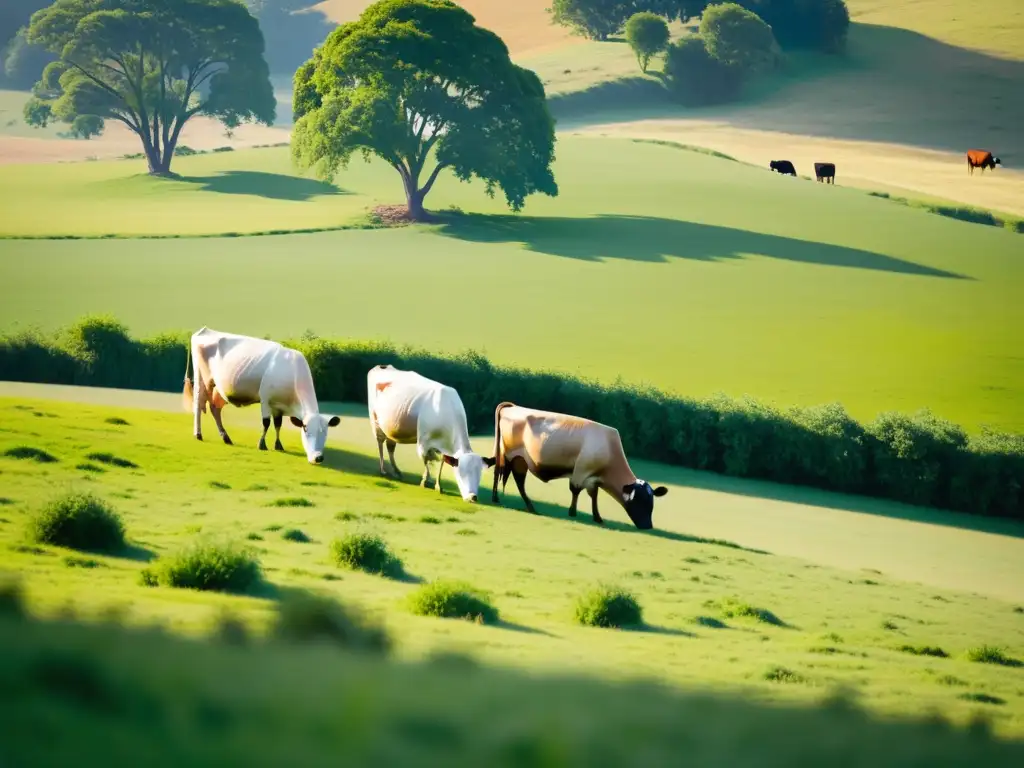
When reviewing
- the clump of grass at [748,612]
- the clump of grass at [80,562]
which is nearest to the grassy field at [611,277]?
the clump of grass at [748,612]

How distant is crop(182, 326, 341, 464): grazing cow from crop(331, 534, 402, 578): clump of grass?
8.15 metres

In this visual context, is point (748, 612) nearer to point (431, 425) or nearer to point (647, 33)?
point (431, 425)

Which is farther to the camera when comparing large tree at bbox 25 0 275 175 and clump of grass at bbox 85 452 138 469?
large tree at bbox 25 0 275 175

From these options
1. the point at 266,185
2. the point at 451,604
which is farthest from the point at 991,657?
the point at 266,185

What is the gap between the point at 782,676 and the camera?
1126 centimetres

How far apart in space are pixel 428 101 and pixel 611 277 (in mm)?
15205

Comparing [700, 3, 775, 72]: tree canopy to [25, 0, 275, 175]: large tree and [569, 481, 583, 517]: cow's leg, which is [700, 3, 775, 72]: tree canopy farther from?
[569, 481, 583, 517]: cow's leg

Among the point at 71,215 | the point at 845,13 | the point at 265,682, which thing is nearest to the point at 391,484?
the point at 265,682

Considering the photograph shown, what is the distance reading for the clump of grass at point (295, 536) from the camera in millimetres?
16656

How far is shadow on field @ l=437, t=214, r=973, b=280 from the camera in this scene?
2559 inches

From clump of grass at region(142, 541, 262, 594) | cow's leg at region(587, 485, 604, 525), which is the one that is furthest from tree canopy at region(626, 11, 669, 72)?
clump of grass at region(142, 541, 262, 594)

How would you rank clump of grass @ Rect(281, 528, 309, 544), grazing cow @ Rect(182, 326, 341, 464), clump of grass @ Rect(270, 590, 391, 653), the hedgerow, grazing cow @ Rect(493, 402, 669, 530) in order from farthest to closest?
the hedgerow < grazing cow @ Rect(182, 326, 341, 464) < grazing cow @ Rect(493, 402, 669, 530) < clump of grass @ Rect(281, 528, 309, 544) < clump of grass @ Rect(270, 590, 391, 653)

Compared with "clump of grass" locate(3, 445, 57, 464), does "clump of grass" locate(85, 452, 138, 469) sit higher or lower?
lower

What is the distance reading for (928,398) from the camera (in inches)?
1687
